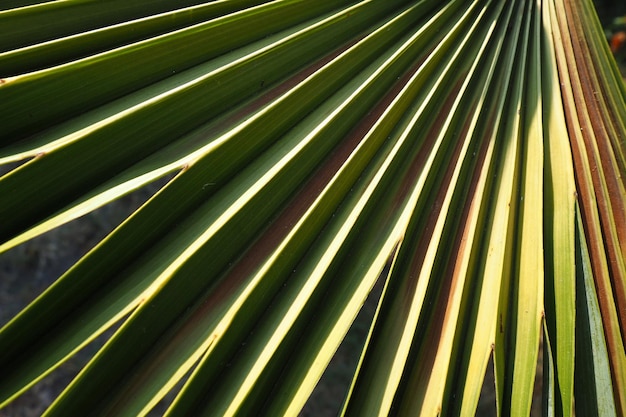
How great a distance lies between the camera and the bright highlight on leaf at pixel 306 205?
723 mm

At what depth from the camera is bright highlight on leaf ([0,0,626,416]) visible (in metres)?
0.72

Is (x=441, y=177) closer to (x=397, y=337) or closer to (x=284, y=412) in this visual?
(x=397, y=337)

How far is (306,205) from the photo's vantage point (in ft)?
2.77

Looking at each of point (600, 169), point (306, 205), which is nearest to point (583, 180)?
point (600, 169)

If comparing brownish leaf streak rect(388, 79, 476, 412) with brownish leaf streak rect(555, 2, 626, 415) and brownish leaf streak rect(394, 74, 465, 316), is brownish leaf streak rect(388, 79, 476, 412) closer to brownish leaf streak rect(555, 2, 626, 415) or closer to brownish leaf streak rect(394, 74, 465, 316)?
brownish leaf streak rect(394, 74, 465, 316)

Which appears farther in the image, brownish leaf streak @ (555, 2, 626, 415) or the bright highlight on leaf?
brownish leaf streak @ (555, 2, 626, 415)

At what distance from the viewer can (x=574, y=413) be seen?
2.84ft

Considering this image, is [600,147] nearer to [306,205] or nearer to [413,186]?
[413,186]

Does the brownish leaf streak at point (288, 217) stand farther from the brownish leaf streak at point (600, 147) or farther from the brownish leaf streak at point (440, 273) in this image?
the brownish leaf streak at point (600, 147)

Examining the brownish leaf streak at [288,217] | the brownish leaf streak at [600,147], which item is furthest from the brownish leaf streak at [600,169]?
the brownish leaf streak at [288,217]

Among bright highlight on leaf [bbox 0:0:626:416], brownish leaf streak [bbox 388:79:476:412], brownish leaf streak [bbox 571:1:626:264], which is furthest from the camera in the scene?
brownish leaf streak [bbox 571:1:626:264]

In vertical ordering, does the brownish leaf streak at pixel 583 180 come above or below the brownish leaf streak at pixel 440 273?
above

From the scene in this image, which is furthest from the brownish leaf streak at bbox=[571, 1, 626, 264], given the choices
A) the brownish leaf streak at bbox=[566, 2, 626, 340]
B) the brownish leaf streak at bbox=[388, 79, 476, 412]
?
the brownish leaf streak at bbox=[388, 79, 476, 412]

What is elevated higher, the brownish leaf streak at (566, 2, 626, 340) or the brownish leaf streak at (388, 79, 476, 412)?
the brownish leaf streak at (566, 2, 626, 340)
